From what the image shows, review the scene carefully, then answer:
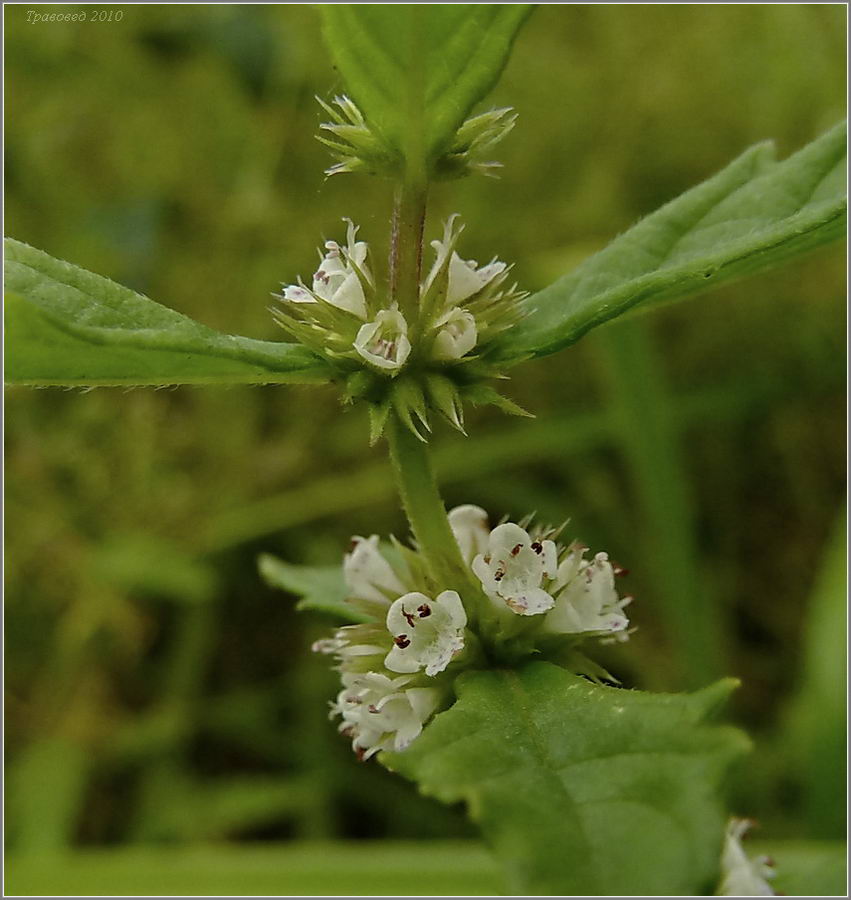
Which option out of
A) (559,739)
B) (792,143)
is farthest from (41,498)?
(792,143)

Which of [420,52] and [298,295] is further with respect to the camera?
[298,295]

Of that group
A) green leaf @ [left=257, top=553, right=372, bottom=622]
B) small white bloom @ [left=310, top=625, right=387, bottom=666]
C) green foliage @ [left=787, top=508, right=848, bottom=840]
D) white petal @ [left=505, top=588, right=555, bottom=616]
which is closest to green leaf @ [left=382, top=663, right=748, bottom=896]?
white petal @ [left=505, top=588, right=555, bottom=616]

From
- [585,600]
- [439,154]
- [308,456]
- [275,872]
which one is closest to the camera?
[439,154]

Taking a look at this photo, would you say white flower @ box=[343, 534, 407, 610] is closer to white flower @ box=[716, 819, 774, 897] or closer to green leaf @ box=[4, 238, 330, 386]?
green leaf @ box=[4, 238, 330, 386]

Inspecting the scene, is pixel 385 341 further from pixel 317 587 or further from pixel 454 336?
pixel 317 587

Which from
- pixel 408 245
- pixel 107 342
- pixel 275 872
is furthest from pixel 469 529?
pixel 275 872

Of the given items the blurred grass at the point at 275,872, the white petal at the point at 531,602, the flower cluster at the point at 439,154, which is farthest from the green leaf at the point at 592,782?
the blurred grass at the point at 275,872

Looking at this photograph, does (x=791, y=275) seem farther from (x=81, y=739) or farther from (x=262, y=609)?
(x=81, y=739)

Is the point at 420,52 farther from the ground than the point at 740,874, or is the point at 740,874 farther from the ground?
the point at 420,52

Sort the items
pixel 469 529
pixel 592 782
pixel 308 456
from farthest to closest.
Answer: pixel 308 456 → pixel 469 529 → pixel 592 782
